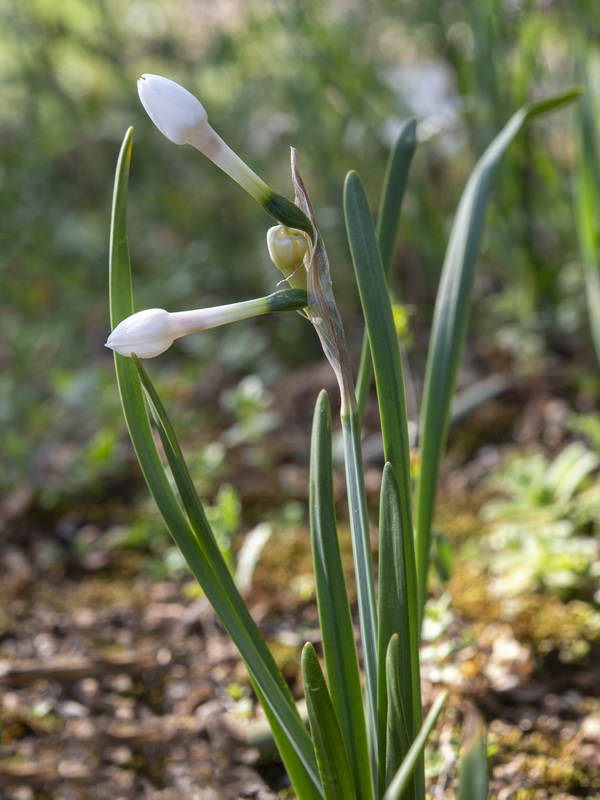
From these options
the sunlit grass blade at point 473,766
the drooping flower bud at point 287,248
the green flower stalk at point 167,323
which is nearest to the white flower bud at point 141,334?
the green flower stalk at point 167,323

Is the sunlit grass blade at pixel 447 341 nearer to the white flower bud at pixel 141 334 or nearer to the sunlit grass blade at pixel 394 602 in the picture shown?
the sunlit grass blade at pixel 394 602

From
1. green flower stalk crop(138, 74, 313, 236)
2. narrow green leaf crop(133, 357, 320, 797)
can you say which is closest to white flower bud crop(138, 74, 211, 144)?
green flower stalk crop(138, 74, 313, 236)

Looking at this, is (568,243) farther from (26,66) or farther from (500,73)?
(26,66)

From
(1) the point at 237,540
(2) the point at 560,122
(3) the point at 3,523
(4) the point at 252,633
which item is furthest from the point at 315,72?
(4) the point at 252,633

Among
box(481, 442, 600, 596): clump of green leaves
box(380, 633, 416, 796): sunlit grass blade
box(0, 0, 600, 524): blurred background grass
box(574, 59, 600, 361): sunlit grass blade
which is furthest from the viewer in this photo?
box(0, 0, 600, 524): blurred background grass

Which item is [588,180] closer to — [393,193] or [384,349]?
[393,193]

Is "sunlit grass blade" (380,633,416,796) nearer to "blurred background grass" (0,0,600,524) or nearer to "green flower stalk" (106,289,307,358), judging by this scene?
"green flower stalk" (106,289,307,358)
